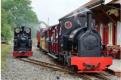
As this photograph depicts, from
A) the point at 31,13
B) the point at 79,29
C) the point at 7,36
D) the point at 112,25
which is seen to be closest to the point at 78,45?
the point at 79,29

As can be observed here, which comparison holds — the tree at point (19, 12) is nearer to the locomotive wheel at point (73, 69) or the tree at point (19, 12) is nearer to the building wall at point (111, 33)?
the building wall at point (111, 33)

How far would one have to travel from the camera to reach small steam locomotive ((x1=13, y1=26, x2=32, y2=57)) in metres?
24.0

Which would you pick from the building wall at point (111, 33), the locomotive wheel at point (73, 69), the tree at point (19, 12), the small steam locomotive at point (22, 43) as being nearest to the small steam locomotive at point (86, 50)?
the locomotive wheel at point (73, 69)

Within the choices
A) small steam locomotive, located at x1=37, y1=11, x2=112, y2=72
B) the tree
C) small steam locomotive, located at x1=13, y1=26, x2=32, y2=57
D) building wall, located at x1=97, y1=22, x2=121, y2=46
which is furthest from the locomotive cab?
the tree

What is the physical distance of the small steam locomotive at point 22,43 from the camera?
24.0 m

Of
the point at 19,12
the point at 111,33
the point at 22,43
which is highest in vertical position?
the point at 19,12

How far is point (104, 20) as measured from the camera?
25609 millimetres

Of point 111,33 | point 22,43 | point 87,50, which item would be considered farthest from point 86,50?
point 22,43

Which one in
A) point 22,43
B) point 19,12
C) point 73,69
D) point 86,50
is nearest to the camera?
point 86,50

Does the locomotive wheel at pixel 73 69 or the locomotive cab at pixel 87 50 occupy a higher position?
the locomotive cab at pixel 87 50

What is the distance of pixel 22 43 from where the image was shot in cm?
2425

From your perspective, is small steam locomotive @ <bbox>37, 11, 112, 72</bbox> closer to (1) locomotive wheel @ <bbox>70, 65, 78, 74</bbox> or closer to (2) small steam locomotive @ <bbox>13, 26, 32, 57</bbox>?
(1) locomotive wheel @ <bbox>70, 65, 78, 74</bbox>

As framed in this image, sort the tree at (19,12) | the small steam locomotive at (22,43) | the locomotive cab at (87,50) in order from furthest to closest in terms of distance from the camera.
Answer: the tree at (19,12) < the small steam locomotive at (22,43) < the locomotive cab at (87,50)

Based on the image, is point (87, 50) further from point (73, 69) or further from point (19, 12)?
point (19, 12)
